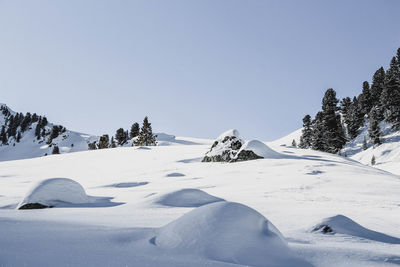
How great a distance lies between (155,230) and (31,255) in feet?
5.62

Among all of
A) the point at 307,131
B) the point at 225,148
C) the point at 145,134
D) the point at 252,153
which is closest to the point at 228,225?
the point at 252,153

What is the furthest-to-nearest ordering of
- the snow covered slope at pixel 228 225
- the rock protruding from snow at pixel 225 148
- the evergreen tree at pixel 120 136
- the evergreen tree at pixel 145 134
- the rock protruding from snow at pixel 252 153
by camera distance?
the evergreen tree at pixel 120 136 → the evergreen tree at pixel 145 134 → the rock protruding from snow at pixel 225 148 → the rock protruding from snow at pixel 252 153 → the snow covered slope at pixel 228 225

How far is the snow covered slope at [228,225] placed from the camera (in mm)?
3195

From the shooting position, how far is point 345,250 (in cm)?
404

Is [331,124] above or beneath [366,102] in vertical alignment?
beneath

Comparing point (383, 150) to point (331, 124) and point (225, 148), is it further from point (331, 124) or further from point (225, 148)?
point (225, 148)

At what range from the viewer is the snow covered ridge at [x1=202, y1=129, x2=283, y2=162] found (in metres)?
19.9

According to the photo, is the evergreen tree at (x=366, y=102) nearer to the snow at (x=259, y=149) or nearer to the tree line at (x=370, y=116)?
the tree line at (x=370, y=116)

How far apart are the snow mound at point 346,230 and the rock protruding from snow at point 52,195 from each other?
7313mm

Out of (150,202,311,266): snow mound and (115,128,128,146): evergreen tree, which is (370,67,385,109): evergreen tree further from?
(115,128,128,146): evergreen tree

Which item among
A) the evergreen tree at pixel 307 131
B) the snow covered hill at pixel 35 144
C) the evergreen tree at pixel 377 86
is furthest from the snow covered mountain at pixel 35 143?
the evergreen tree at pixel 377 86

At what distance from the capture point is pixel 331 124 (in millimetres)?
38031

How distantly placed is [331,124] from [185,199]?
35.3m

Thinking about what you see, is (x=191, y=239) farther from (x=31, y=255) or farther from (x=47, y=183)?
(x=47, y=183)
